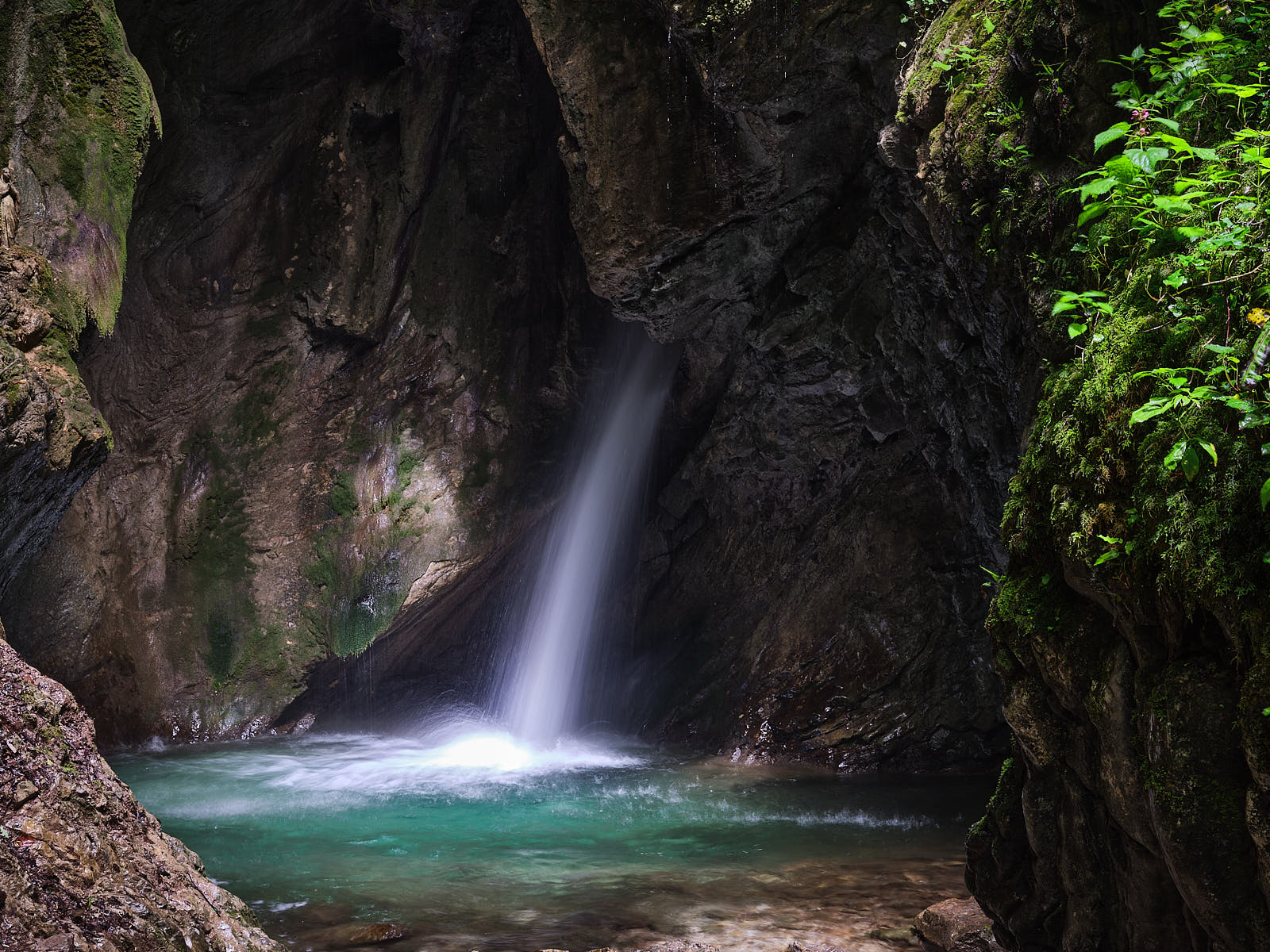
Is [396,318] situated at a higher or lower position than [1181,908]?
higher

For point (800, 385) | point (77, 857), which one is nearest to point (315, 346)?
point (800, 385)

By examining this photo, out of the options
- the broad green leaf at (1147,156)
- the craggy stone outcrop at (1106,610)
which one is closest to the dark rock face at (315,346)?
the craggy stone outcrop at (1106,610)

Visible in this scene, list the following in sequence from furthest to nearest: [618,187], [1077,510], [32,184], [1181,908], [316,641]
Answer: [316,641] < [618,187] < [32,184] < [1077,510] < [1181,908]

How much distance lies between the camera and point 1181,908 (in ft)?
10.4

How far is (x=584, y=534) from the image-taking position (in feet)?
43.0

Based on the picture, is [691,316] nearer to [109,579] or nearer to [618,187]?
[618,187]

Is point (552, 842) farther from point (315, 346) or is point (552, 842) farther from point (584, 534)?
point (315, 346)

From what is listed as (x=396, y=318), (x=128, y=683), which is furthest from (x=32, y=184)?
(x=128, y=683)

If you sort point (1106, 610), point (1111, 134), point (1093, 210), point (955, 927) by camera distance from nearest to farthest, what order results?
point (1111, 134), point (1093, 210), point (1106, 610), point (955, 927)

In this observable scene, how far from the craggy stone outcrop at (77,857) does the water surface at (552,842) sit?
214 centimetres

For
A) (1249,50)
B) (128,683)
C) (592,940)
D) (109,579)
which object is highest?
(1249,50)

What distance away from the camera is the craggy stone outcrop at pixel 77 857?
2785 mm

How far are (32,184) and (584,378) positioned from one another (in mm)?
7024

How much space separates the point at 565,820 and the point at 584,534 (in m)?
5.32
